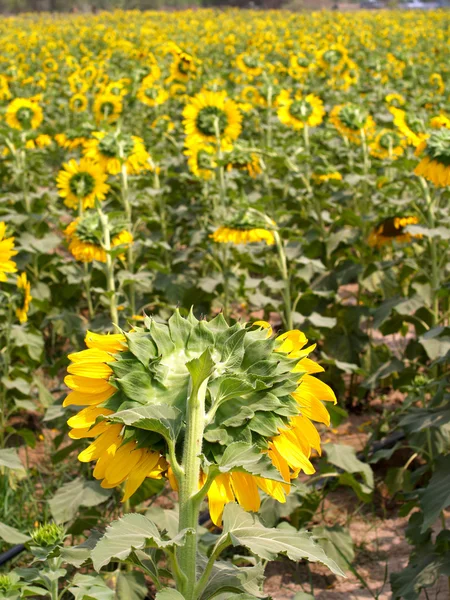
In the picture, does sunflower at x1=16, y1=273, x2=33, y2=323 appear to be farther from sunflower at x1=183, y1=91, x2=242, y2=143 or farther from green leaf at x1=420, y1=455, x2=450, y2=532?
green leaf at x1=420, y1=455, x2=450, y2=532

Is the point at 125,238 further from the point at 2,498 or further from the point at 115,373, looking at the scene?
the point at 115,373

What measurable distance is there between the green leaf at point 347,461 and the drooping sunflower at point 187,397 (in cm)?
143

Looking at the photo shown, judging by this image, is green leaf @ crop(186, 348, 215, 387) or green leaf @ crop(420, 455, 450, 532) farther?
green leaf @ crop(420, 455, 450, 532)

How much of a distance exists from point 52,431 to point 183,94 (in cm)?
500

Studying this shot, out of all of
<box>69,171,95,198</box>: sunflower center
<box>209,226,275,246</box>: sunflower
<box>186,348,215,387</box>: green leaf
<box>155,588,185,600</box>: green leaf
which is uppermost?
<box>186,348,215,387</box>: green leaf

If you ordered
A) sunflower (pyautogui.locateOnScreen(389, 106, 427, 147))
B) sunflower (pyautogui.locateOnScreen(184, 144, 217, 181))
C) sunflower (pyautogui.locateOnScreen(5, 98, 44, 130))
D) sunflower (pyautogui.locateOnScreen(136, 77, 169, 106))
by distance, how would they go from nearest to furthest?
sunflower (pyautogui.locateOnScreen(389, 106, 427, 147)), sunflower (pyautogui.locateOnScreen(184, 144, 217, 181)), sunflower (pyautogui.locateOnScreen(5, 98, 44, 130)), sunflower (pyautogui.locateOnScreen(136, 77, 169, 106))

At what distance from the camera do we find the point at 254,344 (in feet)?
2.97

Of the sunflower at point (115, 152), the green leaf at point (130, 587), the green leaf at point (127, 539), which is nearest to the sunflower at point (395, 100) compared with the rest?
the sunflower at point (115, 152)

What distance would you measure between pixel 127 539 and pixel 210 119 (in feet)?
10.7

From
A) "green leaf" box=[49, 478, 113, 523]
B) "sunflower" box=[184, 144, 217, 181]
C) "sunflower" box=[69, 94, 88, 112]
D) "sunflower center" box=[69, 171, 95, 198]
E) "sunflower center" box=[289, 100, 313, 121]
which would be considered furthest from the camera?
"sunflower" box=[69, 94, 88, 112]

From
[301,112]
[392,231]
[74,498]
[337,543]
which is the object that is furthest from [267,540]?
[301,112]

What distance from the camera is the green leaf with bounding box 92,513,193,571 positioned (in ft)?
2.65

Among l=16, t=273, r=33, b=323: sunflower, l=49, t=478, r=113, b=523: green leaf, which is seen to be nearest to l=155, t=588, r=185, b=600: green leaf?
l=49, t=478, r=113, b=523: green leaf

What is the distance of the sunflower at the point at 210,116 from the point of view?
12.9 ft
